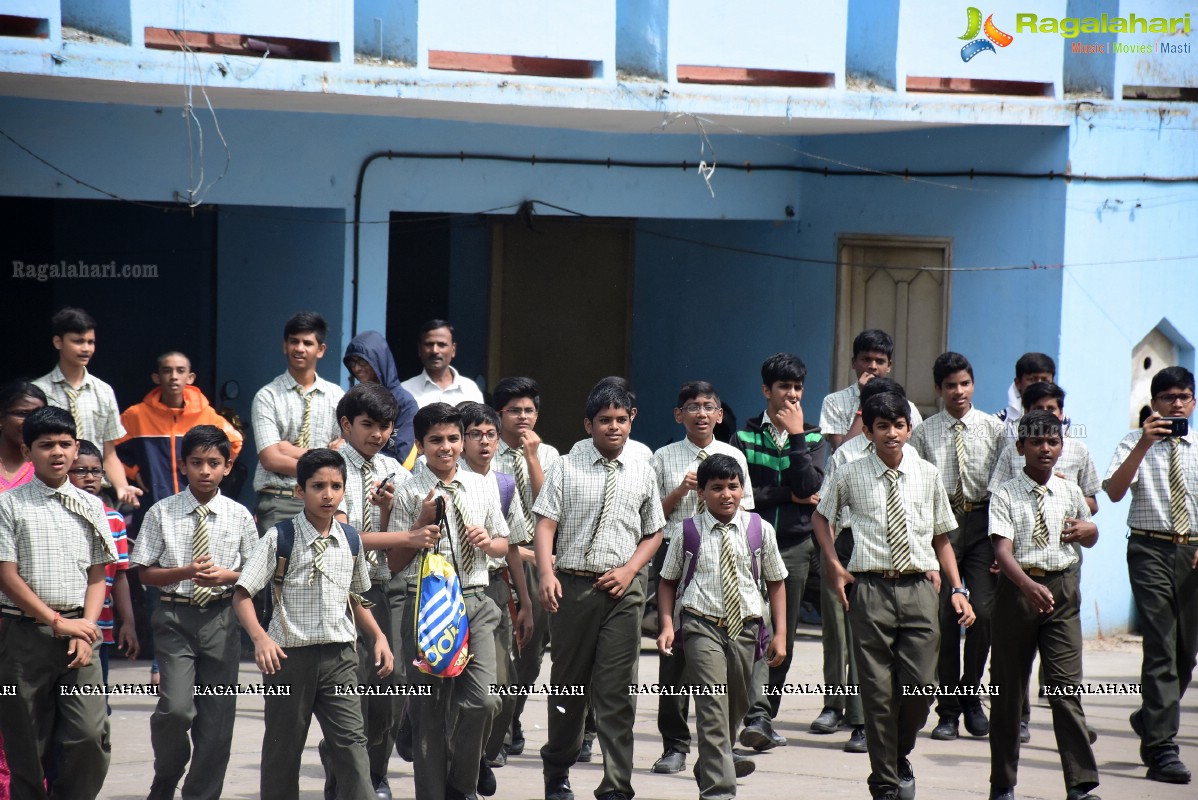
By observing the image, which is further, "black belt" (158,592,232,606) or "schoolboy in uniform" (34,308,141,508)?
"schoolboy in uniform" (34,308,141,508)

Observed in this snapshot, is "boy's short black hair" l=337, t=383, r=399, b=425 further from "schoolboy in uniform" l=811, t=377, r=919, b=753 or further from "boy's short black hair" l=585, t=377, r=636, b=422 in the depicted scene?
"schoolboy in uniform" l=811, t=377, r=919, b=753

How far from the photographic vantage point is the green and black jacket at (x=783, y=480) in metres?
8.01

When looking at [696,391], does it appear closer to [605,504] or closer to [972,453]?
[605,504]

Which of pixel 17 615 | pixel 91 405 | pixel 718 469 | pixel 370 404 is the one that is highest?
pixel 370 404

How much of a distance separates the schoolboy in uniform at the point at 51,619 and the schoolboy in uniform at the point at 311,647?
1.94 feet

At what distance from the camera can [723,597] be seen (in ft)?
21.6

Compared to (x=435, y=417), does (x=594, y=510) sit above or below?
below

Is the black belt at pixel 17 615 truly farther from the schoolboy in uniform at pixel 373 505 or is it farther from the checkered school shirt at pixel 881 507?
the checkered school shirt at pixel 881 507

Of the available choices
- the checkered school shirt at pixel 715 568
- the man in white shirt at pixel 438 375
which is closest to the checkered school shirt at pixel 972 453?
the checkered school shirt at pixel 715 568

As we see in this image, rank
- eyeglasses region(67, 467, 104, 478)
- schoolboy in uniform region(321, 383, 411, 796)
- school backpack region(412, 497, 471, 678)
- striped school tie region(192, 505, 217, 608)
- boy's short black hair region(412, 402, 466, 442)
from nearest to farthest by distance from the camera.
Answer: school backpack region(412, 497, 471, 678)
striped school tie region(192, 505, 217, 608)
boy's short black hair region(412, 402, 466, 442)
schoolboy in uniform region(321, 383, 411, 796)
eyeglasses region(67, 467, 104, 478)

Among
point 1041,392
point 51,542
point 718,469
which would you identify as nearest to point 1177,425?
point 1041,392

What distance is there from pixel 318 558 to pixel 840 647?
3.19 m

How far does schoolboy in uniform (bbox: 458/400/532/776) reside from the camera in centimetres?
661

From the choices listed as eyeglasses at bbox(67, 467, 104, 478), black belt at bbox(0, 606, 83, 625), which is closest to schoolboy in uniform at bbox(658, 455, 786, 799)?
black belt at bbox(0, 606, 83, 625)
